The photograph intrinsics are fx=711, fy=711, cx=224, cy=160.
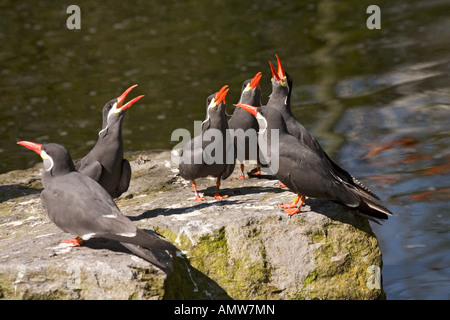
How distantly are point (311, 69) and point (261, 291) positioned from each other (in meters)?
8.93

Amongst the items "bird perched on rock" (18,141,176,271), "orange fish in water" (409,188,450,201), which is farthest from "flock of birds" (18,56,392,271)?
"orange fish in water" (409,188,450,201)

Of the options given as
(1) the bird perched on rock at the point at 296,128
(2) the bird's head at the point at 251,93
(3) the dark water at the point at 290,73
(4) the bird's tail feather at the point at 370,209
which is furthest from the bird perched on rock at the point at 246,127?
(3) the dark water at the point at 290,73

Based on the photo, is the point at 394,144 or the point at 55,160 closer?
the point at 55,160

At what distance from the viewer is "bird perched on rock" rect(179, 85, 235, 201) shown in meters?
6.39

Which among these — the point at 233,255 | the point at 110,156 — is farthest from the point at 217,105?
the point at 233,255

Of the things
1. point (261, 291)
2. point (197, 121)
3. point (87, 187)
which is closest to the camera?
point (87, 187)

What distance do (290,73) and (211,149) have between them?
25.0ft

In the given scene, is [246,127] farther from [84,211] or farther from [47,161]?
[84,211]

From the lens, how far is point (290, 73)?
45.1ft

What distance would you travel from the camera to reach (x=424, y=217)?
834 cm

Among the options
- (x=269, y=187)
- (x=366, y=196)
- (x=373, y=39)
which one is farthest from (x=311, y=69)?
(x=366, y=196)

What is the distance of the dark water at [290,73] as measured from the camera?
8.98m
